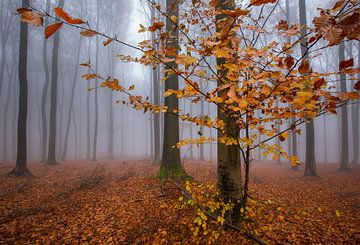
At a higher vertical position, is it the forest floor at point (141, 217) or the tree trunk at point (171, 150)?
the tree trunk at point (171, 150)

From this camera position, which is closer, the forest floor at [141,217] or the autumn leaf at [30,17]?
the autumn leaf at [30,17]

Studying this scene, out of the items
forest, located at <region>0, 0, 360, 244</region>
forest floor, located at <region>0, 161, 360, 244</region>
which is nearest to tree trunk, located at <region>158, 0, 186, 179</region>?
forest, located at <region>0, 0, 360, 244</region>

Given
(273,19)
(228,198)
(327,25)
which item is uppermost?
(273,19)

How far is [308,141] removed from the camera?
1002cm

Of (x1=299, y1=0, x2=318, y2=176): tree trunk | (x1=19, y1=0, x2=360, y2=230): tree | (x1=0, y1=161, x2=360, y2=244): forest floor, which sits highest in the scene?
(x1=19, y1=0, x2=360, y2=230): tree

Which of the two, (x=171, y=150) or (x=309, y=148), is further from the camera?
(x=309, y=148)

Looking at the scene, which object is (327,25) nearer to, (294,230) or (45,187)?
(294,230)

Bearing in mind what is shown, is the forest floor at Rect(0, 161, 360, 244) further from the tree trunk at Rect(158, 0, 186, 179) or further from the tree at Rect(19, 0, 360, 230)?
the tree at Rect(19, 0, 360, 230)

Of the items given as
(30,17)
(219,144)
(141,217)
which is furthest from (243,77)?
(141,217)

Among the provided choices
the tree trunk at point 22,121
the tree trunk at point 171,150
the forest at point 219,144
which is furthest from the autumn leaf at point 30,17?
the tree trunk at point 22,121

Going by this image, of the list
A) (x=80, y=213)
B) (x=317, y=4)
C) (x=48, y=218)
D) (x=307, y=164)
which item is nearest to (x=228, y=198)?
(x=80, y=213)

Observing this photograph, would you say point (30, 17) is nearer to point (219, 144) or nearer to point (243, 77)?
point (243, 77)

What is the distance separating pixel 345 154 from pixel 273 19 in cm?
1326

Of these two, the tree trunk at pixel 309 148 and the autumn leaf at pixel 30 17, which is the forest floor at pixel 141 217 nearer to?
the autumn leaf at pixel 30 17
